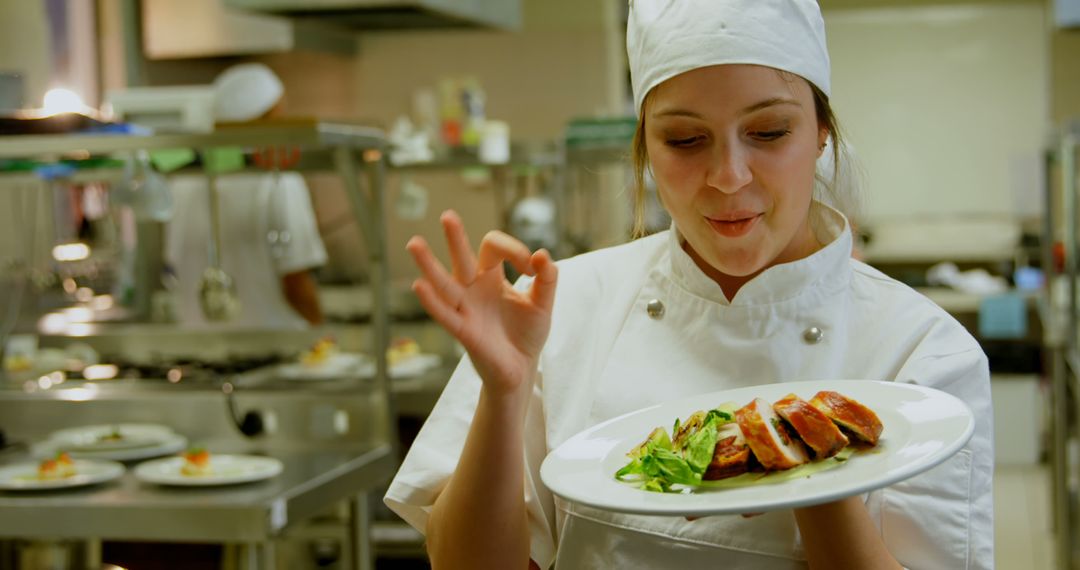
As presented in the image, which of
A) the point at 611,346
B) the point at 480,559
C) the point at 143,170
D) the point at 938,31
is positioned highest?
the point at 938,31

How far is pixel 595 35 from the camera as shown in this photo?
6.48 metres

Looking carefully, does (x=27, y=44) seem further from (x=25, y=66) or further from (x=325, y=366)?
(x=325, y=366)

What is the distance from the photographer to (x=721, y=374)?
1232 mm

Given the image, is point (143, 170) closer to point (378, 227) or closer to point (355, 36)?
point (378, 227)

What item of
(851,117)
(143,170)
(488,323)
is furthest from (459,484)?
(851,117)

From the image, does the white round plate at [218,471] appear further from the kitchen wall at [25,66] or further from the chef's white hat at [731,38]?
the kitchen wall at [25,66]

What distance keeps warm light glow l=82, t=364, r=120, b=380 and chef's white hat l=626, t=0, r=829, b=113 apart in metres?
2.77

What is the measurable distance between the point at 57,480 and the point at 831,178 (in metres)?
1.92

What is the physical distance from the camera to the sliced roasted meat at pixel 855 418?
3.26ft

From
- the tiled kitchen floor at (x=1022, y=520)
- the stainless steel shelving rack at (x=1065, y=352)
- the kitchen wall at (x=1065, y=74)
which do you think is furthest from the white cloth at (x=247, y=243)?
the kitchen wall at (x=1065, y=74)

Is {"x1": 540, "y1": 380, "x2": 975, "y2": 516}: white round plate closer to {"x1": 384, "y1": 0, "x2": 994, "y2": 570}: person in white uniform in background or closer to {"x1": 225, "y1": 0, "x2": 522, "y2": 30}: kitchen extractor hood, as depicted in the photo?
{"x1": 384, "y1": 0, "x2": 994, "y2": 570}: person in white uniform in background

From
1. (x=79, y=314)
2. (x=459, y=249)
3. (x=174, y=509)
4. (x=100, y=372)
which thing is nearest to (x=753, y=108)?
(x=459, y=249)

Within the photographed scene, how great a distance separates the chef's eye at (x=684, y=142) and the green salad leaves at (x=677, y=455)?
236 millimetres

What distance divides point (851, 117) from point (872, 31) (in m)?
0.46
